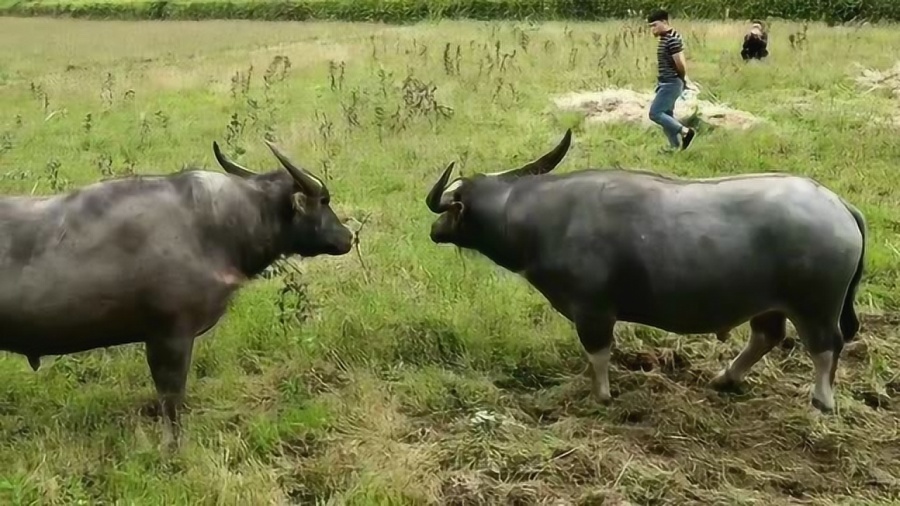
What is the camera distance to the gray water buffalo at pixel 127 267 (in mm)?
4605

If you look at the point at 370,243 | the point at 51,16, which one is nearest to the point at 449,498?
the point at 370,243

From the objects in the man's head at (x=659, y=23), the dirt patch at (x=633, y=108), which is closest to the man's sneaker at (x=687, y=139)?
the dirt patch at (x=633, y=108)

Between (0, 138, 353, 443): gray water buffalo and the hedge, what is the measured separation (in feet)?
91.2

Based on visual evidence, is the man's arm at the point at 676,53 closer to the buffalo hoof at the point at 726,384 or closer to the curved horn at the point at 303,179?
the buffalo hoof at the point at 726,384

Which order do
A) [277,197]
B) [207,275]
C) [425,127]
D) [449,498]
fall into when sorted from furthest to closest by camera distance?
[425,127] < [277,197] < [207,275] < [449,498]

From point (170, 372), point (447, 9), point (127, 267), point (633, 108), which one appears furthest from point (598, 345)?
point (447, 9)

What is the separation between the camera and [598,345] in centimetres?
524

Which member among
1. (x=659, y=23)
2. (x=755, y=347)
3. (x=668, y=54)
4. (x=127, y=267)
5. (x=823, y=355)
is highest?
(x=659, y=23)

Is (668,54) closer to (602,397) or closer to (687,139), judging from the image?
(687,139)

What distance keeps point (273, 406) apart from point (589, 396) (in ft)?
5.73

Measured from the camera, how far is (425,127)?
464 inches

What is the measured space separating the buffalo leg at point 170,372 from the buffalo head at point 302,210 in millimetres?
888

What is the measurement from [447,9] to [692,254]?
101 ft

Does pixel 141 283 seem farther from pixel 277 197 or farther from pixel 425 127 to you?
pixel 425 127
